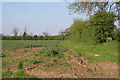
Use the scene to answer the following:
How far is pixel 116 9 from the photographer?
7.96 metres

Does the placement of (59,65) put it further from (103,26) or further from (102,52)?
(103,26)

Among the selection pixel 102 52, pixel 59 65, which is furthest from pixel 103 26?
pixel 59 65

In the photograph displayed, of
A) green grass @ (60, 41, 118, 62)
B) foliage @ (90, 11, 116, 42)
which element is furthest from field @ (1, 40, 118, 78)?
foliage @ (90, 11, 116, 42)

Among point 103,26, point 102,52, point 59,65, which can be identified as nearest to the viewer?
point 59,65

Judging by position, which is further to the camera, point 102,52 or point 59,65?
point 102,52

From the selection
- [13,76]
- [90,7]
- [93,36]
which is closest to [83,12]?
[90,7]

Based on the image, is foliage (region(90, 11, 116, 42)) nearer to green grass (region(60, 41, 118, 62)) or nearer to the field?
green grass (region(60, 41, 118, 62))

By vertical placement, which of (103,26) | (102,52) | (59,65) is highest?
(103,26)

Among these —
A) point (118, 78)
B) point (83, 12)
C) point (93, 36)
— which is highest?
point (83, 12)

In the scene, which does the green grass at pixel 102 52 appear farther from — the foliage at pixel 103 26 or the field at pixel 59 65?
the foliage at pixel 103 26

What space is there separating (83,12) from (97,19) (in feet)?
12.0

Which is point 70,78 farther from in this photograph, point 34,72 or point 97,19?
point 97,19

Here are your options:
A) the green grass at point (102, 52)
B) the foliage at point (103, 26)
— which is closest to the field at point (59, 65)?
the green grass at point (102, 52)

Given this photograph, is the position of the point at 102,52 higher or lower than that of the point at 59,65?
higher
